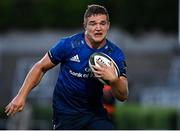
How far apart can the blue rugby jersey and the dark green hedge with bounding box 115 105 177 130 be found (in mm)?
16447

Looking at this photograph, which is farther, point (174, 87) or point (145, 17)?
point (145, 17)

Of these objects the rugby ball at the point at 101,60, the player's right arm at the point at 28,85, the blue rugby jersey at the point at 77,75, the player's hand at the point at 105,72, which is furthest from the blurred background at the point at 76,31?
the player's hand at the point at 105,72

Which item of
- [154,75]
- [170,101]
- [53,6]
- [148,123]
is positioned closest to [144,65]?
[154,75]

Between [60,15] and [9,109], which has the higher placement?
[9,109]

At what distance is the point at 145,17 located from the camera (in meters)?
49.9

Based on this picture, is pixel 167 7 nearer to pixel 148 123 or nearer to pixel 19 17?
pixel 19 17

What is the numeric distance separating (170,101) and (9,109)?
24655 mm

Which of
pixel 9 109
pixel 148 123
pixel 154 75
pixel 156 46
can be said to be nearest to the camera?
pixel 9 109

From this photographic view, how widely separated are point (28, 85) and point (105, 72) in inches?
41.1

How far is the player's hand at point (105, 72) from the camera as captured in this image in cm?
1091

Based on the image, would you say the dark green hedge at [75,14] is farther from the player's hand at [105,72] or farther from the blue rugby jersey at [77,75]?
the player's hand at [105,72]

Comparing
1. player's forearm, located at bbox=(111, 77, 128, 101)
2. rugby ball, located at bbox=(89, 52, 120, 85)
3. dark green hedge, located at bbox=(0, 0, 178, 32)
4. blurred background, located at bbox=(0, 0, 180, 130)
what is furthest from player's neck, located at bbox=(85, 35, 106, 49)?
dark green hedge, located at bbox=(0, 0, 178, 32)

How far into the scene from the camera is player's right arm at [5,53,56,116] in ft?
36.9

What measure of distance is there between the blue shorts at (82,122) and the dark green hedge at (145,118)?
641 inches
